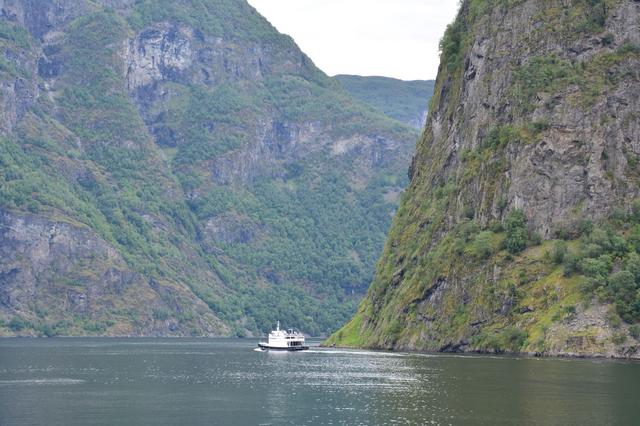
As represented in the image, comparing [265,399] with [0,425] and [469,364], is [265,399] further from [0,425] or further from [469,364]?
[469,364]

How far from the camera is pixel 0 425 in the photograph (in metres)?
114

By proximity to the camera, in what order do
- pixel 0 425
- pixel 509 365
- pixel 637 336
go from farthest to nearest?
pixel 637 336
pixel 509 365
pixel 0 425

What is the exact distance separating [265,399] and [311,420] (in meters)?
22.1

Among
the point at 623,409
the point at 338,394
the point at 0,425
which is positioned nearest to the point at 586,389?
the point at 623,409

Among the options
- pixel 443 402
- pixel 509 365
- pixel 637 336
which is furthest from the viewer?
pixel 637 336

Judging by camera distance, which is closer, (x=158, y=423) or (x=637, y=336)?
(x=158, y=423)

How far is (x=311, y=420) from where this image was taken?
4653 inches

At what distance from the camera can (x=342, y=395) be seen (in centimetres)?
14300

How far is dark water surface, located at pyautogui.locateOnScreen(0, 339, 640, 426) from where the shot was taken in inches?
4655

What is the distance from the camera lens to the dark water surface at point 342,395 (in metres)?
118

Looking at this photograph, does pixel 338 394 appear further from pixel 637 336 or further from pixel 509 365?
pixel 637 336

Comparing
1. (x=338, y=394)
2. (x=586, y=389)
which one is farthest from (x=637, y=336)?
(x=338, y=394)

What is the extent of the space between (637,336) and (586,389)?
56.7 metres

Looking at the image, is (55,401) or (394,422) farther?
(55,401)
